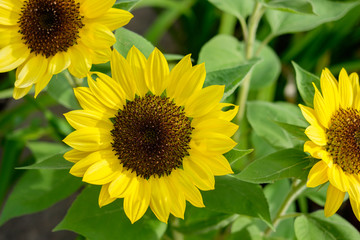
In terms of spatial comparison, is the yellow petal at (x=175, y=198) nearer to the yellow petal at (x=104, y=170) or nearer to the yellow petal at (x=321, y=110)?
the yellow petal at (x=104, y=170)

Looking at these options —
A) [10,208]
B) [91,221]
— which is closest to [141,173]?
[91,221]

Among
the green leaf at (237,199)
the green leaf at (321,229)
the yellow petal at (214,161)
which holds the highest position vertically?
the yellow petal at (214,161)

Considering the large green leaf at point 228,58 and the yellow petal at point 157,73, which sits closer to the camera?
the yellow petal at point 157,73

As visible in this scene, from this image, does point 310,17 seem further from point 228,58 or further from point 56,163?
point 56,163

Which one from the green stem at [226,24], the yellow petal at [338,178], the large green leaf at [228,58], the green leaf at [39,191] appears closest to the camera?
the yellow petal at [338,178]

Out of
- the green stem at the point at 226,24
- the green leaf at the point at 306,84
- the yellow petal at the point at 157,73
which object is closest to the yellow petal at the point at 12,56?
the yellow petal at the point at 157,73

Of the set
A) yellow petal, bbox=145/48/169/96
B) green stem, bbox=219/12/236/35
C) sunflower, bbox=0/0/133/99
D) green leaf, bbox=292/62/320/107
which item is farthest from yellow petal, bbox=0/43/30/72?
green stem, bbox=219/12/236/35
